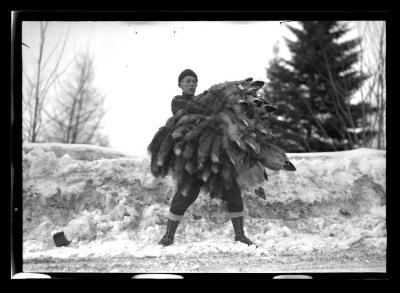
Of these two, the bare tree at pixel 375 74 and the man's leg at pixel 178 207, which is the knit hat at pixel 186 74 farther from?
the bare tree at pixel 375 74

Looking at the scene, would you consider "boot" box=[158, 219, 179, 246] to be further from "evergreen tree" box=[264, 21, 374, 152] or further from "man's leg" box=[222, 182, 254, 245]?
"evergreen tree" box=[264, 21, 374, 152]

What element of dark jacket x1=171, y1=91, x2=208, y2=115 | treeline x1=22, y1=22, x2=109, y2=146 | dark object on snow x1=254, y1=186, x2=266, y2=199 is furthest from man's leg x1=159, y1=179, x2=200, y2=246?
treeline x1=22, y1=22, x2=109, y2=146

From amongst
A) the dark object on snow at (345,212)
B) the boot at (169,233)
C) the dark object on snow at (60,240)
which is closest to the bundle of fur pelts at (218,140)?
the boot at (169,233)

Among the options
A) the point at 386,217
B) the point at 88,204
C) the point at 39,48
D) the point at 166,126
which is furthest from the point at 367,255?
the point at 39,48

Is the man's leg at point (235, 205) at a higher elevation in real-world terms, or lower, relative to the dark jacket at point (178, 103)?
lower

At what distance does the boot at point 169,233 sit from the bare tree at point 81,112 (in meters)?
1.02

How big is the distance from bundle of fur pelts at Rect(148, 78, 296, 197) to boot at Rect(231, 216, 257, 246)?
1.05ft

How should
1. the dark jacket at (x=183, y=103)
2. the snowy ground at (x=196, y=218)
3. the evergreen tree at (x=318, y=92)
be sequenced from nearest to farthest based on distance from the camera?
1. the snowy ground at (x=196, y=218)
2. the dark jacket at (x=183, y=103)
3. the evergreen tree at (x=318, y=92)

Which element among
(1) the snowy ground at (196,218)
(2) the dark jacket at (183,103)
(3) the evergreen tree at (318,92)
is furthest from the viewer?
(3) the evergreen tree at (318,92)

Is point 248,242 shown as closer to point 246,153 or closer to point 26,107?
point 246,153

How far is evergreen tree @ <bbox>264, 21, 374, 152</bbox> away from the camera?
515cm

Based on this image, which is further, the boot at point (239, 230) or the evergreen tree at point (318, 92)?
the evergreen tree at point (318, 92)

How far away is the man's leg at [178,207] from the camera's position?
4.99 m

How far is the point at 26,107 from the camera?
16.7 ft
